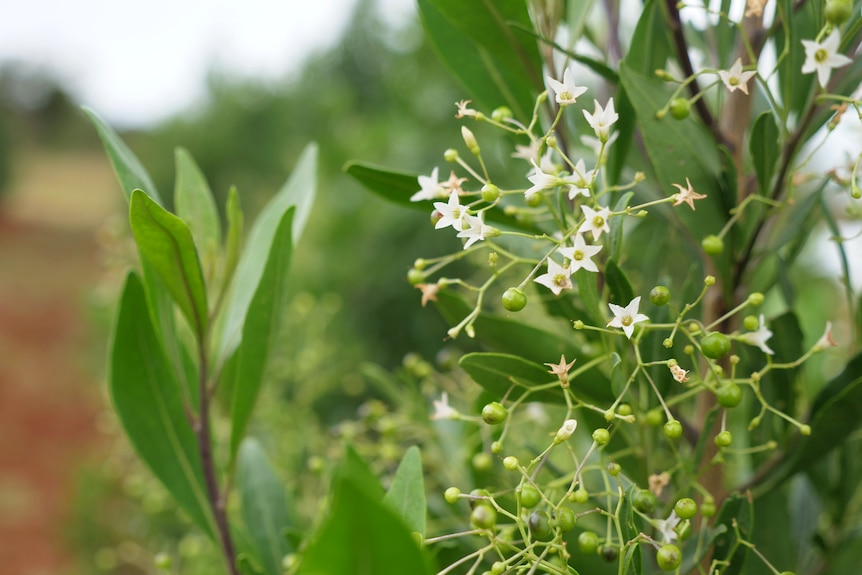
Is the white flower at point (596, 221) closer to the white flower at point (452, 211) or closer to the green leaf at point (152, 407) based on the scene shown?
the white flower at point (452, 211)

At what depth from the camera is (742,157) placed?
0.49 m

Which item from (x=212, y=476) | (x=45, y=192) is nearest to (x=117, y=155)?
(x=212, y=476)

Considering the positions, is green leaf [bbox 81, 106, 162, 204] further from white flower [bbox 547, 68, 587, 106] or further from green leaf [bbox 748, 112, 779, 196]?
green leaf [bbox 748, 112, 779, 196]

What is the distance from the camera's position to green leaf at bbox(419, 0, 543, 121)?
458 mm

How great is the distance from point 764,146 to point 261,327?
30 cm

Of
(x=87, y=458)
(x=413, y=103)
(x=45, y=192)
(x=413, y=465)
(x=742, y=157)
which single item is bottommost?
(x=45, y=192)

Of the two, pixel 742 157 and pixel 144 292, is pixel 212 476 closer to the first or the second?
pixel 144 292

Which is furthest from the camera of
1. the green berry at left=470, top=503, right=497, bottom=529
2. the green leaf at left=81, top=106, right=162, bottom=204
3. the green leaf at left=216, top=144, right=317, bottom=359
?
the green leaf at left=216, top=144, right=317, bottom=359

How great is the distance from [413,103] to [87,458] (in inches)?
97.4

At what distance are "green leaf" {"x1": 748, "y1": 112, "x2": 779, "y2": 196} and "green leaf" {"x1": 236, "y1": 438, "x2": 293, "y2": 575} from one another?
0.38 m

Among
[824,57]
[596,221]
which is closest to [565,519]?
[596,221]

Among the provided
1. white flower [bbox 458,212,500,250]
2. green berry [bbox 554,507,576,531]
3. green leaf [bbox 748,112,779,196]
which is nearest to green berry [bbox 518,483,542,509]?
green berry [bbox 554,507,576,531]

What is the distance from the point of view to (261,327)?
0.47 metres

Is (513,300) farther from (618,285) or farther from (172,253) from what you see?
(172,253)
